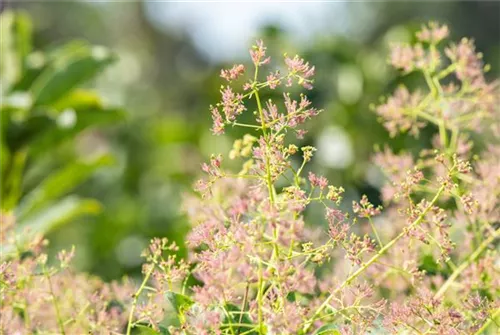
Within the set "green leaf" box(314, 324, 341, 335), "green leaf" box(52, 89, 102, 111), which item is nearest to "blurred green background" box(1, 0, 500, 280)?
"green leaf" box(52, 89, 102, 111)

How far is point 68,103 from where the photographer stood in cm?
202

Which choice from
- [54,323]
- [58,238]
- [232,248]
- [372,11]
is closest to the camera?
[232,248]

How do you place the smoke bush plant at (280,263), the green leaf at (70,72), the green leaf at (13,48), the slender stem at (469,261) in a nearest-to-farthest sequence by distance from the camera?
the smoke bush plant at (280,263) → the slender stem at (469,261) → the green leaf at (70,72) → the green leaf at (13,48)

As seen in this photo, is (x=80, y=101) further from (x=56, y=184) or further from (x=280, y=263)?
Result: (x=280, y=263)

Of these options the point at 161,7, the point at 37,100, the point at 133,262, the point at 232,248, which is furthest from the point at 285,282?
the point at 161,7

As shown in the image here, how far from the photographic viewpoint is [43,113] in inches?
76.2

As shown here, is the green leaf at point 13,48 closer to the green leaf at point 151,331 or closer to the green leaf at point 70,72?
the green leaf at point 70,72

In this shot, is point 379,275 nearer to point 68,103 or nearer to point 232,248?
point 232,248

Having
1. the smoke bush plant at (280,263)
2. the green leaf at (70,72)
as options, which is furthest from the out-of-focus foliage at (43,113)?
the smoke bush plant at (280,263)

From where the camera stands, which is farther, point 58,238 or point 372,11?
point 372,11

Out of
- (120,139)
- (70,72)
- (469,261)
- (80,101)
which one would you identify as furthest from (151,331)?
(120,139)

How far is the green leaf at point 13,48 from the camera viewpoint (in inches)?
78.0

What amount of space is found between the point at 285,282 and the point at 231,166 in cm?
326

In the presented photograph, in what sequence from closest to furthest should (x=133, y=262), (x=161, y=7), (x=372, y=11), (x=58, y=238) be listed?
(x=133, y=262), (x=58, y=238), (x=161, y=7), (x=372, y=11)
